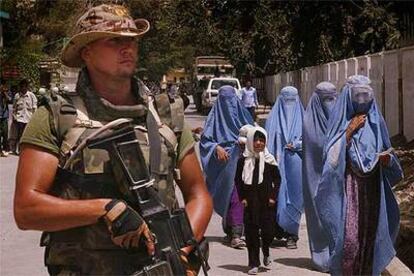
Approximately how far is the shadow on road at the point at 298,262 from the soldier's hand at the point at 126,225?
469 cm

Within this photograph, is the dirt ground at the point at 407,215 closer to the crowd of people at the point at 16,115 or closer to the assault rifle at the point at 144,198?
the assault rifle at the point at 144,198

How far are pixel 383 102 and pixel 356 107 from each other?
32.5ft

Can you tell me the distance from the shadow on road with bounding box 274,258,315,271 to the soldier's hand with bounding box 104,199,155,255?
4.69m

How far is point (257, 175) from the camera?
652 centimetres

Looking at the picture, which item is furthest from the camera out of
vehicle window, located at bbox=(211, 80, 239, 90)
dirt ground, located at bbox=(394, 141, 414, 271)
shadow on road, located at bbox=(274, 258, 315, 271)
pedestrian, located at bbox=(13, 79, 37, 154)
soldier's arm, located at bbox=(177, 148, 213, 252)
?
vehicle window, located at bbox=(211, 80, 239, 90)

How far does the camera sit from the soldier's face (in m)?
2.30

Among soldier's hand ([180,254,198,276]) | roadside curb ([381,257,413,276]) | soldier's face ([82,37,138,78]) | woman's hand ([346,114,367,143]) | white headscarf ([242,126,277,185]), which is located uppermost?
soldier's face ([82,37,138,78])

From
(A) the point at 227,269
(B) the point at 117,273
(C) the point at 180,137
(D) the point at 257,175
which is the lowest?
(A) the point at 227,269

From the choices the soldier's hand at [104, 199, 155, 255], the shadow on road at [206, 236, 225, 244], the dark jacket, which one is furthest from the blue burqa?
the soldier's hand at [104, 199, 155, 255]

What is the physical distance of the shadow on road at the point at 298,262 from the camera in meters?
6.75

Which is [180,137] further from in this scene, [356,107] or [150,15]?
[150,15]

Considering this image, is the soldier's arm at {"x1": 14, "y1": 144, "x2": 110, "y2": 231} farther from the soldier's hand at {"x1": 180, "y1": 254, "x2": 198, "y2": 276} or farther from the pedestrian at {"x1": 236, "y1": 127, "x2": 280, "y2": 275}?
the pedestrian at {"x1": 236, "y1": 127, "x2": 280, "y2": 275}

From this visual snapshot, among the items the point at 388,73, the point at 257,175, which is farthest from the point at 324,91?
the point at 388,73

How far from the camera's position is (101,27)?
229 centimetres
